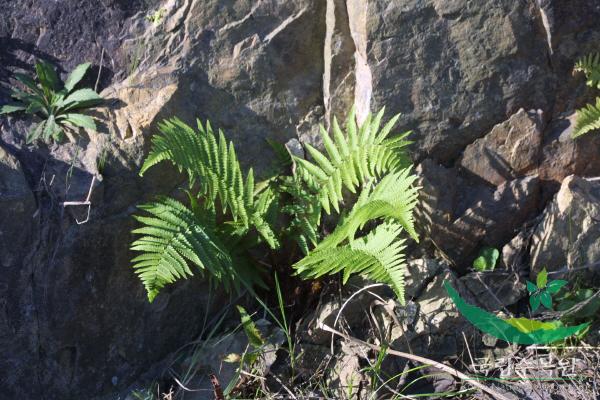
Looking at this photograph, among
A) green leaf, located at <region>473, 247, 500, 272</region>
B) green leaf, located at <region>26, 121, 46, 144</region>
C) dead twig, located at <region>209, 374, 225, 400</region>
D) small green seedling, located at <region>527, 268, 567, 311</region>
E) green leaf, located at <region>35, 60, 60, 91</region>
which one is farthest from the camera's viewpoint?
green leaf, located at <region>473, 247, 500, 272</region>

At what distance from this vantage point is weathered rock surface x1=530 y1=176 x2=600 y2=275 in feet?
12.0

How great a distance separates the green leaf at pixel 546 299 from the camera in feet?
11.1

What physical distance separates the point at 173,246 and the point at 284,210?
24.0 inches

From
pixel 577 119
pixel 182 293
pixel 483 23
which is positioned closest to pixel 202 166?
pixel 182 293

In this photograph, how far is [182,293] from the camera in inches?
146

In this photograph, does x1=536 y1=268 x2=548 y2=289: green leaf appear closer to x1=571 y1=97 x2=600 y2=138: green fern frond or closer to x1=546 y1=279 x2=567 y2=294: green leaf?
x1=546 y1=279 x2=567 y2=294: green leaf

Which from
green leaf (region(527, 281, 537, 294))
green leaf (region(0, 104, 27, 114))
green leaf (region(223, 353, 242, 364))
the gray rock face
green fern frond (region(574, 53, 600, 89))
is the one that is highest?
green leaf (region(0, 104, 27, 114))

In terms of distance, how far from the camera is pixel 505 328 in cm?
338

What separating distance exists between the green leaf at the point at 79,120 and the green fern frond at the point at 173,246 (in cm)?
46

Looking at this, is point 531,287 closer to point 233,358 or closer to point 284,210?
point 284,210

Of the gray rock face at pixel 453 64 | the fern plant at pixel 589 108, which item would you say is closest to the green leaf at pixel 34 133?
the gray rock face at pixel 453 64

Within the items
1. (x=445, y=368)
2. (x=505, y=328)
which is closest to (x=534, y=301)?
(x=505, y=328)

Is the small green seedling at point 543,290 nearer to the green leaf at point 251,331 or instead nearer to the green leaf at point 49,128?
the green leaf at point 251,331

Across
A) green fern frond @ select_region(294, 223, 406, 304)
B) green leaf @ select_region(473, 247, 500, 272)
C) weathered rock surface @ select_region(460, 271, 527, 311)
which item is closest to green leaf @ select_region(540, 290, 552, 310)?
weathered rock surface @ select_region(460, 271, 527, 311)
